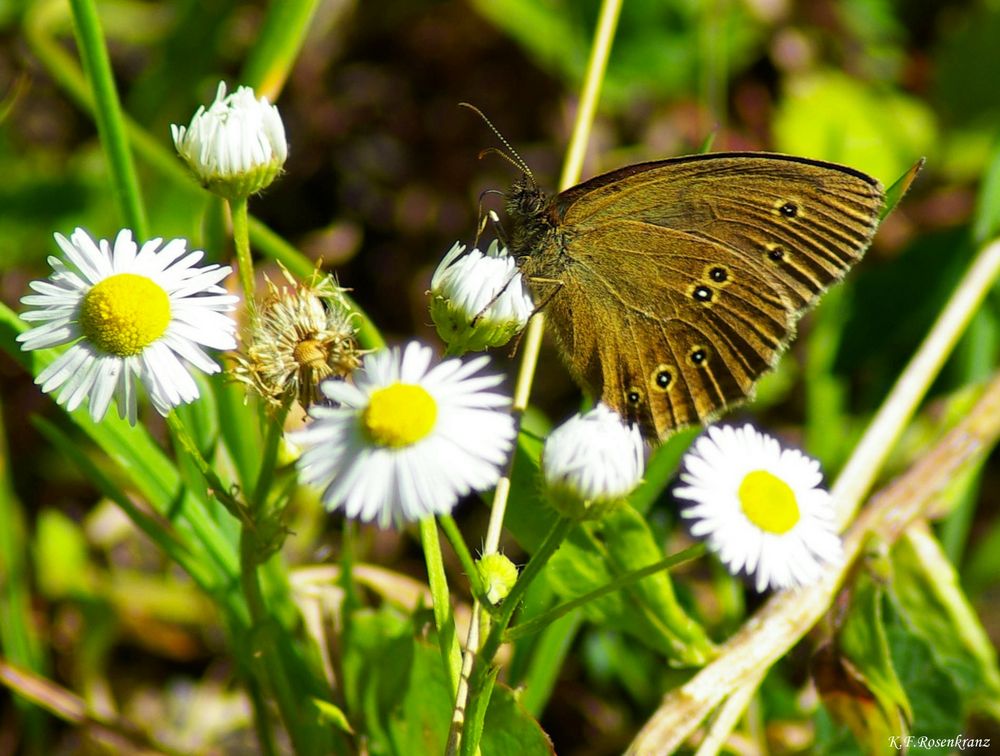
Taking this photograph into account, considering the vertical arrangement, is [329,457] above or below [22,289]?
below

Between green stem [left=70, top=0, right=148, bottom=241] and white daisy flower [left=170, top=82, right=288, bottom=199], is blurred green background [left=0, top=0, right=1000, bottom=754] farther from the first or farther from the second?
white daisy flower [left=170, top=82, right=288, bottom=199]

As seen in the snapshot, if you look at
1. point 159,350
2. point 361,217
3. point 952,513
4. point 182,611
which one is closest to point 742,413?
point 952,513

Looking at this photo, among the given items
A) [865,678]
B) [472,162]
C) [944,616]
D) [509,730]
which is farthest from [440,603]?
[472,162]

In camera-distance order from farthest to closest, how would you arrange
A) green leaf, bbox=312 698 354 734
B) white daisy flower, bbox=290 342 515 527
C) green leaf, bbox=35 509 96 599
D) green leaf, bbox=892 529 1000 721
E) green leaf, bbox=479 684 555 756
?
green leaf, bbox=35 509 96 599 < green leaf, bbox=892 529 1000 721 < green leaf, bbox=312 698 354 734 < green leaf, bbox=479 684 555 756 < white daisy flower, bbox=290 342 515 527

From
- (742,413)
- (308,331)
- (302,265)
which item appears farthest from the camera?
(742,413)

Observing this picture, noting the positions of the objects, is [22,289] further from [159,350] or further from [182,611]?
[159,350]

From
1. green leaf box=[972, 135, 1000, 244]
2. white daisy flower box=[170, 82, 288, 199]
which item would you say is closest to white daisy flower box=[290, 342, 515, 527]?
white daisy flower box=[170, 82, 288, 199]
